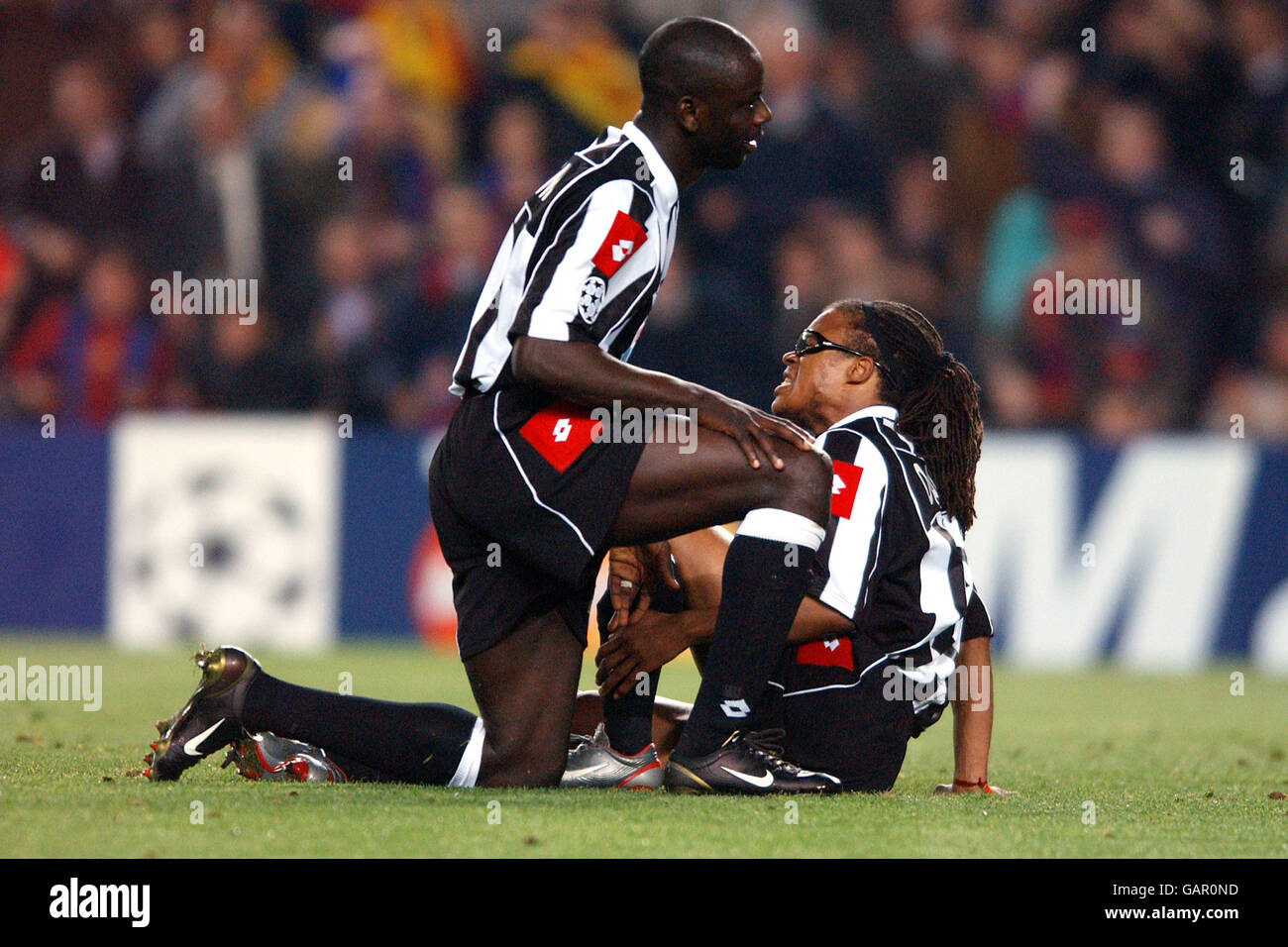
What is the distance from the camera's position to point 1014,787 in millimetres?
4891

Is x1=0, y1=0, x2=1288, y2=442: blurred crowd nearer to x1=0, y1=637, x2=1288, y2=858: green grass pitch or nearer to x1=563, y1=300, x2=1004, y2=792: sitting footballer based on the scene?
x1=0, y1=637, x2=1288, y2=858: green grass pitch

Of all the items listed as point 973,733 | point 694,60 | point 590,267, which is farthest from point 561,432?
point 973,733

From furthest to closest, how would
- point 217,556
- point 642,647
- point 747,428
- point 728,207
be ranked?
point 728,207 < point 217,556 < point 642,647 < point 747,428

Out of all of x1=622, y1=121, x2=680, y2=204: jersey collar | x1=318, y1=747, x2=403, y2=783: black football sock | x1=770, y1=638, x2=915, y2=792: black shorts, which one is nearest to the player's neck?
x1=622, y1=121, x2=680, y2=204: jersey collar

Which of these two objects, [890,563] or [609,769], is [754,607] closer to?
[890,563]

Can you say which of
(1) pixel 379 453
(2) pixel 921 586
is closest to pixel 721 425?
(2) pixel 921 586

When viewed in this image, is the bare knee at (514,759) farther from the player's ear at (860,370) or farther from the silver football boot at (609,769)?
the player's ear at (860,370)

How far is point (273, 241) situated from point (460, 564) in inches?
277

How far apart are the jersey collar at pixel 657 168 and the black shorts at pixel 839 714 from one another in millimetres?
1212

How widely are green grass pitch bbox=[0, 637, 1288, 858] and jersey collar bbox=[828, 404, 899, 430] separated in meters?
1.00

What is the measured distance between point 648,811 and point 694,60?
Answer: 1.82 meters

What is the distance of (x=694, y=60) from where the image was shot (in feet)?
13.8

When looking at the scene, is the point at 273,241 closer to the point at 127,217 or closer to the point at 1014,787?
the point at 127,217
